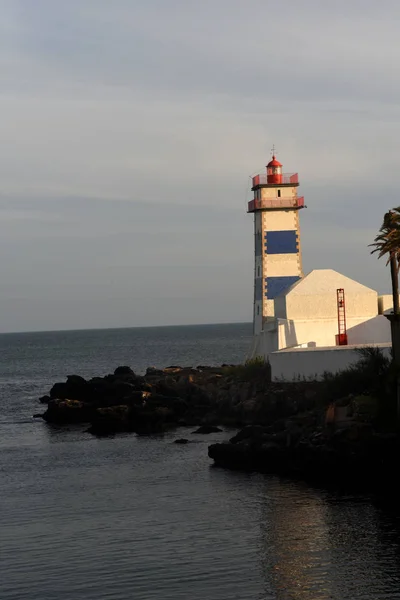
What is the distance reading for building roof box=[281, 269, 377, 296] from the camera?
52.1 metres

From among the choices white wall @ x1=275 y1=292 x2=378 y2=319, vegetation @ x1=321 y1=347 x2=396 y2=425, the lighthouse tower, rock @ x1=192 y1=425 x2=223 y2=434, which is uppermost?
the lighthouse tower

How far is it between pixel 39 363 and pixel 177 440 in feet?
295

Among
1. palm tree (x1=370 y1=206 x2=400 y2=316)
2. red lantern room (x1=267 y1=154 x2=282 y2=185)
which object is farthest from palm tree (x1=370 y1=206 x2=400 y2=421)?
red lantern room (x1=267 y1=154 x2=282 y2=185)

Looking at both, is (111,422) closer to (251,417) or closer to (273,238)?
(251,417)

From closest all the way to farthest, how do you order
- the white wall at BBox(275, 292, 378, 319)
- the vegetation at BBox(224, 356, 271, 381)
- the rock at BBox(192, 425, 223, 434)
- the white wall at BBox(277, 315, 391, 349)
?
the rock at BBox(192, 425, 223, 434), the vegetation at BBox(224, 356, 271, 381), the white wall at BBox(277, 315, 391, 349), the white wall at BBox(275, 292, 378, 319)

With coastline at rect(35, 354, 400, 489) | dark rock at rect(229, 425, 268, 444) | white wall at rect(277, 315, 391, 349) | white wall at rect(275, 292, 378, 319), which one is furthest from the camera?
white wall at rect(275, 292, 378, 319)

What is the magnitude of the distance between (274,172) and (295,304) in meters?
9.86

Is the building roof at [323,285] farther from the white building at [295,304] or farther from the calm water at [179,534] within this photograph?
the calm water at [179,534]

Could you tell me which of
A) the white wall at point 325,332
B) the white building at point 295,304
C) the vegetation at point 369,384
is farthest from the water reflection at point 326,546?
the white wall at point 325,332

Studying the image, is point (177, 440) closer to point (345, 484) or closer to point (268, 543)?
point (345, 484)

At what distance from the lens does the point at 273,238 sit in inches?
2229

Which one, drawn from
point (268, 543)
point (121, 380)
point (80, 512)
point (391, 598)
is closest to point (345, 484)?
A: point (268, 543)

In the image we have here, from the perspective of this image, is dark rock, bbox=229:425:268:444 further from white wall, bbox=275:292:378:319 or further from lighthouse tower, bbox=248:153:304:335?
lighthouse tower, bbox=248:153:304:335

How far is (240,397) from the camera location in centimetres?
5009
